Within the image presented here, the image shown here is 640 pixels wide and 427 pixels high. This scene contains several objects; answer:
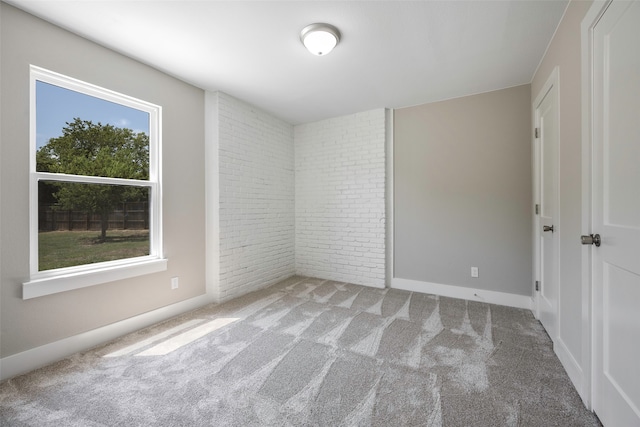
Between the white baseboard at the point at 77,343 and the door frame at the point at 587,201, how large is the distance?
A: 133 inches

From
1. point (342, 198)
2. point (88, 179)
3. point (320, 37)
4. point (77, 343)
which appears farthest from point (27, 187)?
point (342, 198)

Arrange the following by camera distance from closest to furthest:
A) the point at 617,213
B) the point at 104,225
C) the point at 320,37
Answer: the point at 617,213
the point at 320,37
the point at 104,225

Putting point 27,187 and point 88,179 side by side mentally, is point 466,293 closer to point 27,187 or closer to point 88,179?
point 88,179

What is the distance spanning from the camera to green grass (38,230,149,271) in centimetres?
202

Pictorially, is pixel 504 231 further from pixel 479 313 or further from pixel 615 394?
pixel 615 394

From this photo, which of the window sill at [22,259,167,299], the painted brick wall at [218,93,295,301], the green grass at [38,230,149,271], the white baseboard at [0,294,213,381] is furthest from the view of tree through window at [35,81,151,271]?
the painted brick wall at [218,93,295,301]

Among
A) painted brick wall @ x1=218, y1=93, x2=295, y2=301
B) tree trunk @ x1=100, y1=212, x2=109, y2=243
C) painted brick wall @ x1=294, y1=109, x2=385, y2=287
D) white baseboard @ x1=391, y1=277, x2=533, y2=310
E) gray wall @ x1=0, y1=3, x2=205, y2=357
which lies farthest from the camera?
painted brick wall @ x1=294, y1=109, x2=385, y2=287

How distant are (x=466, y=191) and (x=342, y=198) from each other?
5.56ft

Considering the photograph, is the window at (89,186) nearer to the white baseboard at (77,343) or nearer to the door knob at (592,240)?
the white baseboard at (77,343)

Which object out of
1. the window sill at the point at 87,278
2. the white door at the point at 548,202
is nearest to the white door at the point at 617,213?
the white door at the point at 548,202

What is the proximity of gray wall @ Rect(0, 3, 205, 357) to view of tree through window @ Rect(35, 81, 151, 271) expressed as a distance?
0.14 m

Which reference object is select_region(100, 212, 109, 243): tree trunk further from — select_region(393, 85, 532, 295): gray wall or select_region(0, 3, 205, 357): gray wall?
select_region(393, 85, 532, 295): gray wall

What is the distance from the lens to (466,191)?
329 centimetres

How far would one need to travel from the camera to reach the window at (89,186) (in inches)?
78.3
